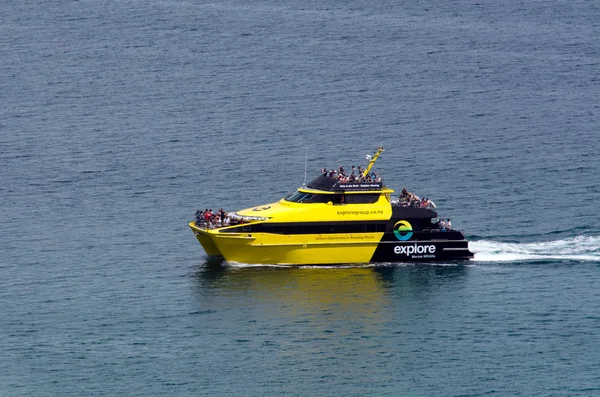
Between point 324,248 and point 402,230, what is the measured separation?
583cm

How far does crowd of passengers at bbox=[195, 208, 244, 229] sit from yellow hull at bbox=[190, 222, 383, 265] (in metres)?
0.69

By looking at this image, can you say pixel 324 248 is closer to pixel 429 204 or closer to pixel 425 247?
pixel 425 247

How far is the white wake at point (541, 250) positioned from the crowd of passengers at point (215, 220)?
1782cm

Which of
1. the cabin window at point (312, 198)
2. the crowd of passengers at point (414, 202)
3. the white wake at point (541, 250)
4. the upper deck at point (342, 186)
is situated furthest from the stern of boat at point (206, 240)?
the white wake at point (541, 250)

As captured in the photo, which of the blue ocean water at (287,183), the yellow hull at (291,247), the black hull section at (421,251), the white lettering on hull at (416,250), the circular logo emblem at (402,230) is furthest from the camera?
the white lettering on hull at (416,250)

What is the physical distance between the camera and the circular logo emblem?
100 meters

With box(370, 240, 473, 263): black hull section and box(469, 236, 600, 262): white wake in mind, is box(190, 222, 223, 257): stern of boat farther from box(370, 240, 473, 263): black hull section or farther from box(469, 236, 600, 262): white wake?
box(469, 236, 600, 262): white wake

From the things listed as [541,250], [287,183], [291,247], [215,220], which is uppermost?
[287,183]

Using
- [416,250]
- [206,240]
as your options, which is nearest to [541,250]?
[416,250]

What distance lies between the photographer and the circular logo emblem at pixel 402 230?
10006 cm

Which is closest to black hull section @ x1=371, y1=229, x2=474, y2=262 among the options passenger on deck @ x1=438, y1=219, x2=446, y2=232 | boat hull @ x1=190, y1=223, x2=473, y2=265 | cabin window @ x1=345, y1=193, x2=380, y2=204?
boat hull @ x1=190, y1=223, x2=473, y2=265

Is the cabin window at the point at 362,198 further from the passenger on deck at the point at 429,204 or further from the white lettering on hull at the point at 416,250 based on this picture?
the white lettering on hull at the point at 416,250

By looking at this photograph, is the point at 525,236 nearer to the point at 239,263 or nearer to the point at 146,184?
the point at 239,263

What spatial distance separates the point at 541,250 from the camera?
101 meters
